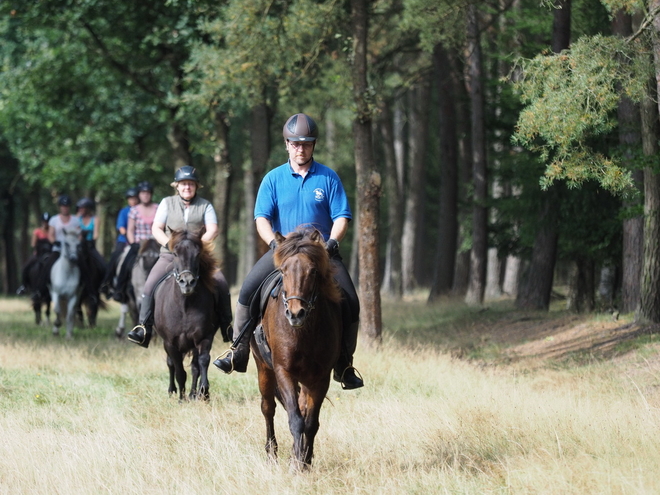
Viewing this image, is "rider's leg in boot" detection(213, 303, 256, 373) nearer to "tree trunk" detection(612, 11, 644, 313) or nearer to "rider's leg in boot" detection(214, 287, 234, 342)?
"rider's leg in boot" detection(214, 287, 234, 342)

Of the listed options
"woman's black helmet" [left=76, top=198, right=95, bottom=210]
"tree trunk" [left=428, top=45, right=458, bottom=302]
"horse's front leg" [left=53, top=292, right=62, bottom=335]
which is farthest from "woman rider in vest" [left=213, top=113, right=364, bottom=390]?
"tree trunk" [left=428, top=45, right=458, bottom=302]

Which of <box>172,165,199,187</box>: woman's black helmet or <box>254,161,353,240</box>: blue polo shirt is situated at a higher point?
<box>172,165,199,187</box>: woman's black helmet

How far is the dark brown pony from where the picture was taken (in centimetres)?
1095

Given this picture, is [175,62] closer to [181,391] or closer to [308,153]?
[181,391]

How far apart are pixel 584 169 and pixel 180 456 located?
6.33 m

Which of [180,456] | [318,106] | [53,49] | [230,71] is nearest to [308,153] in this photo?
[180,456]

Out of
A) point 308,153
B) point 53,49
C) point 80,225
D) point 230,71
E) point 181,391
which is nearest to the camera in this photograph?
point 308,153

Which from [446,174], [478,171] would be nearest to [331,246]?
[478,171]

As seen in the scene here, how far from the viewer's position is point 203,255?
1130 centimetres

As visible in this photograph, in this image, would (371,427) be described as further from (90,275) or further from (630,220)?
(90,275)

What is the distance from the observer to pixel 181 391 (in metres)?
11.0

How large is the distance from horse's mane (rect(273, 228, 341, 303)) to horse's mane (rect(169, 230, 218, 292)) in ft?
13.4

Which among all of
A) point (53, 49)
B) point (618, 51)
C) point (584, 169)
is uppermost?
point (53, 49)

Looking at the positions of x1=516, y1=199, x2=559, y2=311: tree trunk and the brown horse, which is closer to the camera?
the brown horse
